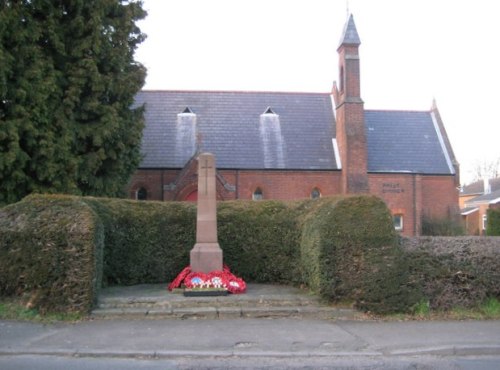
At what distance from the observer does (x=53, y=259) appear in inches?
408

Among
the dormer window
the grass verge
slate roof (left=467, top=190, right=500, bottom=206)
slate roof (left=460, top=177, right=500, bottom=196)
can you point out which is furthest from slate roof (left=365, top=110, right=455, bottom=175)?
slate roof (left=460, top=177, right=500, bottom=196)

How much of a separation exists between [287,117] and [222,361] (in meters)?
25.7

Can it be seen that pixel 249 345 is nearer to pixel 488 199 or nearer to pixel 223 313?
pixel 223 313

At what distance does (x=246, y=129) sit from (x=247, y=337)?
77.0ft

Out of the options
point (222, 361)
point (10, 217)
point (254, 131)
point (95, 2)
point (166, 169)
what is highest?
point (95, 2)

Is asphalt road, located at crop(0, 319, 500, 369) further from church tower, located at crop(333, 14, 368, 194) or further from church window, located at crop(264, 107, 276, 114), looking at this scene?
church window, located at crop(264, 107, 276, 114)

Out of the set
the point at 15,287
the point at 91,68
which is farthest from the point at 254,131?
the point at 15,287

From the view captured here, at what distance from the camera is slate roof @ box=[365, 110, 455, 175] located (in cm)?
3120

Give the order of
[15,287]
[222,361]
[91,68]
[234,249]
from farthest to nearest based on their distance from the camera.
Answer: [91,68]
[234,249]
[15,287]
[222,361]

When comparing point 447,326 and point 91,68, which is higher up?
point 91,68

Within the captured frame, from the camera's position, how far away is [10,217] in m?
11.1

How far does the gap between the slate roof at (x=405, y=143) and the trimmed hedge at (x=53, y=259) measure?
22.5 meters

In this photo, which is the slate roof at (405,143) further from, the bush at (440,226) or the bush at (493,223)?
the bush at (493,223)

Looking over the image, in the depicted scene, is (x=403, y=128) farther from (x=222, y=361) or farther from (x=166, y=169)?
(x=222, y=361)
